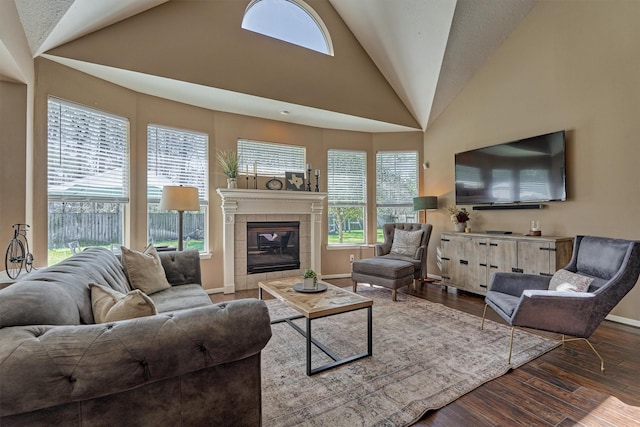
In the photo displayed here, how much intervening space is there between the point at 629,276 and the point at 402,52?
378cm

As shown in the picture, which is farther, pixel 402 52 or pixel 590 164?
pixel 402 52

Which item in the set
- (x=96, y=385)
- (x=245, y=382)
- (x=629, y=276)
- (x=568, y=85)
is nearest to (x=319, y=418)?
(x=245, y=382)

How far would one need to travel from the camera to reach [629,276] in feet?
6.97

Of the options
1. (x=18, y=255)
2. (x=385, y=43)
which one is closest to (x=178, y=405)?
(x=18, y=255)

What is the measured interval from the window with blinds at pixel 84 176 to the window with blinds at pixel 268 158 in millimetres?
1564

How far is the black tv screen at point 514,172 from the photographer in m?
3.51

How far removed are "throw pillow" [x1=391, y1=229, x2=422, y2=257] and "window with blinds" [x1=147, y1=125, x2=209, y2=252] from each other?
115 inches

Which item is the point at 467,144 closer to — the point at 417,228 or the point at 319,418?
the point at 417,228

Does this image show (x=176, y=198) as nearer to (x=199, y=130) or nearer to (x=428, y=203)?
(x=199, y=130)

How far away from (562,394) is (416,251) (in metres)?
2.56

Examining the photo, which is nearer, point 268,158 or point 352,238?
point 268,158

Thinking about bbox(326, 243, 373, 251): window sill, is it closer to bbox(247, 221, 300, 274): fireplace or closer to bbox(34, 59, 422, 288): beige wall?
bbox(34, 59, 422, 288): beige wall

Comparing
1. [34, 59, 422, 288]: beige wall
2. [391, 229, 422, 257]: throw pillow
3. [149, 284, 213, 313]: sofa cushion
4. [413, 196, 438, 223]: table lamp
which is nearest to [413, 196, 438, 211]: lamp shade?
[413, 196, 438, 223]: table lamp

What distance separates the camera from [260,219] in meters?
4.65
